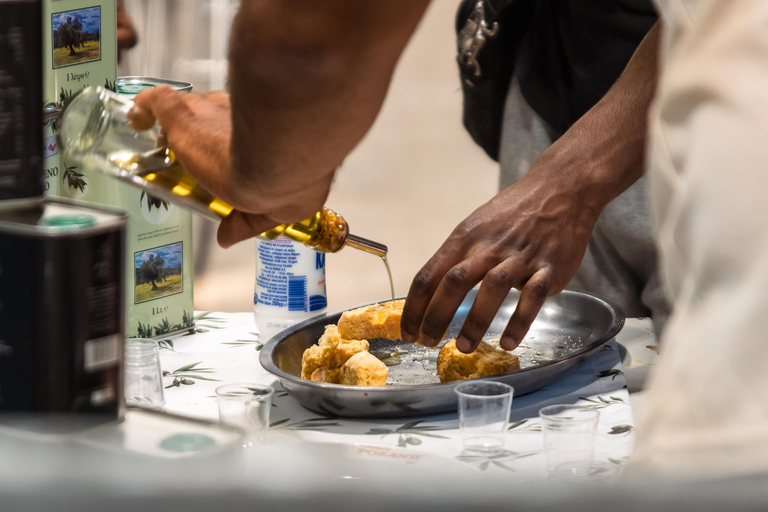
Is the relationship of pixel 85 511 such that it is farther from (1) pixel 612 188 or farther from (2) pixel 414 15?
(1) pixel 612 188

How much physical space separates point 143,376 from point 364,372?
288 millimetres

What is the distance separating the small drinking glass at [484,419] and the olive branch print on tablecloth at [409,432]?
5cm

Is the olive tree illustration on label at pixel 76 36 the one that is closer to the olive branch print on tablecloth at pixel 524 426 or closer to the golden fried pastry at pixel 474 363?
the golden fried pastry at pixel 474 363

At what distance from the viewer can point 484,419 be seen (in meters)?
0.98

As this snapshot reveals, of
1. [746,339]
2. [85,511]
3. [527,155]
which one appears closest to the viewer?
[85,511]

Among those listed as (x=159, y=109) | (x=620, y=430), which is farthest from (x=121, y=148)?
(x=620, y=430)

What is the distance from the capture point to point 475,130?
6.72 ft

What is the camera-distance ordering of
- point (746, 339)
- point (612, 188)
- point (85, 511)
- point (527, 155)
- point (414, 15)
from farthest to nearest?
1. point (527, 155)
2. point (612, 188)
3. point (414, 15)
4. point (746, 339)
5. point (85, 511)

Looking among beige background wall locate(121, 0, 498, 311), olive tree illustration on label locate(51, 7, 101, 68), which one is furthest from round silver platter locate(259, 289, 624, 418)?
beige background wall locate(121, 0, 498, 311)

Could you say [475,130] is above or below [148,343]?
above

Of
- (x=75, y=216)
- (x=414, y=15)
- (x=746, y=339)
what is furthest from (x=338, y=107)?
(x=746, y=339)

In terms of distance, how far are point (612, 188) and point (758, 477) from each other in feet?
3.62

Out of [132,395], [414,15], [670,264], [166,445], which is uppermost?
[414,15]

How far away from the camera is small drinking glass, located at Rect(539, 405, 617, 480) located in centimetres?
85
